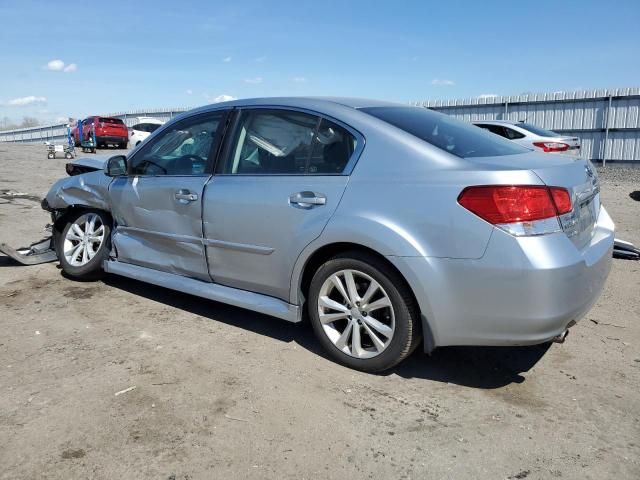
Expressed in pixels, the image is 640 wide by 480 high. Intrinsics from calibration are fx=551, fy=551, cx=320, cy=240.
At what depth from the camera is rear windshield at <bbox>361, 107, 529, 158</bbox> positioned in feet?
10.8

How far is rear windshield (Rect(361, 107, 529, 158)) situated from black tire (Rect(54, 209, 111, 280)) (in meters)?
2.69

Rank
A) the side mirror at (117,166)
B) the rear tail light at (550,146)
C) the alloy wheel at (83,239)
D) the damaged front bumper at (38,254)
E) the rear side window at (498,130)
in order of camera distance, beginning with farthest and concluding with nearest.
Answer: the rear side window at (498,130) → the rear tail light at (550,146) → the damaged front bumper at (38,254) → the alloy wheel at (83,239) → the side mirror at (117,166)

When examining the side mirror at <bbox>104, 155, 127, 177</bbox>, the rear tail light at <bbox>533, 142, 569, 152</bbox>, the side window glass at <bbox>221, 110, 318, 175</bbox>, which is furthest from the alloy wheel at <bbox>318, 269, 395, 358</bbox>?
the rear tail light at <bbox>533, 142, 569, 152</bbox>

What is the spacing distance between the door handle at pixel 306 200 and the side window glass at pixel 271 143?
0.19 metres

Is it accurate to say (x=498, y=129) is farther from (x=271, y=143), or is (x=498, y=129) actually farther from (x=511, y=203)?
(x=511, y=203)

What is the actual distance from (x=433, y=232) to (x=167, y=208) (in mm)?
2175

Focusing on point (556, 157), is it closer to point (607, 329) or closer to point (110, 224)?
point (607, 329)

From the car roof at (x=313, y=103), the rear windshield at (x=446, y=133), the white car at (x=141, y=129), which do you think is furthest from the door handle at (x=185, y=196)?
the white car at (x=141, y=129)

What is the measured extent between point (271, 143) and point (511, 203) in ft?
5.57

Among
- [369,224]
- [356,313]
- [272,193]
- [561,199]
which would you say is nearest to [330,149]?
[272,193]

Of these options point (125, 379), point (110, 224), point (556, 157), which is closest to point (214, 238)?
point (125, 379)

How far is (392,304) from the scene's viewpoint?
3139 mm

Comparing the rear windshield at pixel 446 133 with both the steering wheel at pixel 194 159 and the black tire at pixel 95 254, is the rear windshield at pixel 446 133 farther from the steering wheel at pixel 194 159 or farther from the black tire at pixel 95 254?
the black tire at pixel 95 254

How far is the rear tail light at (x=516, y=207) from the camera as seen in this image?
2775 millimetres
